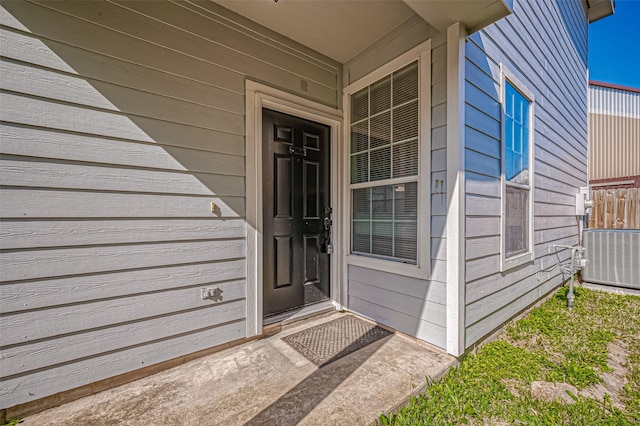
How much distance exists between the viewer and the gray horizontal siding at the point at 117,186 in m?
1.40

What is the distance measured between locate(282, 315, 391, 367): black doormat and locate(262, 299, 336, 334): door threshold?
0.55 feet

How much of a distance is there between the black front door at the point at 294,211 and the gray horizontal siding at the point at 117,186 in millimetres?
Result: 321

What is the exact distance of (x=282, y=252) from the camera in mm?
2475

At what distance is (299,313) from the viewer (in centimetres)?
254

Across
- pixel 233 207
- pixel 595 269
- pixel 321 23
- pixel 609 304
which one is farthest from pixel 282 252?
pixel 595 269

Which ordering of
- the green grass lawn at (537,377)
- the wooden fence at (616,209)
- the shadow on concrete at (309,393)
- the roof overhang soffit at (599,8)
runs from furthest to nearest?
the wooden fence at (616,209)
the roof overhang soffit at (599,8)
the green grass lawn at (537,377)
the shadow on concrete at (309,393)

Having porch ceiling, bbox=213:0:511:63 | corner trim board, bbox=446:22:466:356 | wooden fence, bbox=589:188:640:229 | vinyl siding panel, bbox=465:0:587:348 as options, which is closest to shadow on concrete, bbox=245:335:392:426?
corner trim board, bbox=446:22:466:356

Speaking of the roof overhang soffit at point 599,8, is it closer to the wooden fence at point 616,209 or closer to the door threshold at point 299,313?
the wooden fence at point 616,209

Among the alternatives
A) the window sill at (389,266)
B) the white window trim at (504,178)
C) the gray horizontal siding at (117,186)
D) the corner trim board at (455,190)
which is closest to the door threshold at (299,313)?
→ the gray horizontal siding at (117,186)

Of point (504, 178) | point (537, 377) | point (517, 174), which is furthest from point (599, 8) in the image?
point (537, 377)

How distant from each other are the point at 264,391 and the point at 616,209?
21.6ft

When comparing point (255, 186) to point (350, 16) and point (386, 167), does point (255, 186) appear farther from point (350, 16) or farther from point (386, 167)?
point (350, 16)

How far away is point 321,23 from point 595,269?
497 centimetres

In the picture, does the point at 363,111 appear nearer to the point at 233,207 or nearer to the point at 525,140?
the point at 233,207
